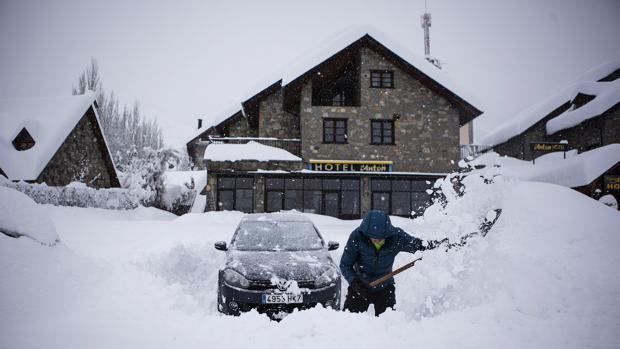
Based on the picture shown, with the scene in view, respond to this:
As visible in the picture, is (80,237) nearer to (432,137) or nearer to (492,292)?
(492,292)

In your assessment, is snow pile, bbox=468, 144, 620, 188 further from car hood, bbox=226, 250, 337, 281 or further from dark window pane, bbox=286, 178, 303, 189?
car hood, bbox=226, 250, 337, 281

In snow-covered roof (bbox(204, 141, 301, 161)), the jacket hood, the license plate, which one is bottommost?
the license plate

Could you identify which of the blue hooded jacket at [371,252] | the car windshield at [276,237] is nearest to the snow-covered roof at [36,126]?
the car windshield at [276,237]

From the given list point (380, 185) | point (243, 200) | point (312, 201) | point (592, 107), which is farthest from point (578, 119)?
point (243, 200)

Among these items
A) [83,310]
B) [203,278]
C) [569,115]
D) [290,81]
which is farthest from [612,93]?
[83,310]

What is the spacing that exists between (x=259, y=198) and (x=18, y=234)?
13540mm

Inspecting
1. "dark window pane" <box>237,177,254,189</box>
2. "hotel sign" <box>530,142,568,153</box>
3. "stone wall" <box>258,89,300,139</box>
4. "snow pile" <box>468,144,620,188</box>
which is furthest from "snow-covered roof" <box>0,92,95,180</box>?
"hotel sign" <box>530,142,568,153</box>

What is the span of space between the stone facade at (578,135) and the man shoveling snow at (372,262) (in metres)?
18.8

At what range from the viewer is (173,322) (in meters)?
3.50

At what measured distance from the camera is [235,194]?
17.7 meters

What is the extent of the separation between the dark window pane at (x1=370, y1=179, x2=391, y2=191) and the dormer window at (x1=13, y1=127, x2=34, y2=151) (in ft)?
63.7

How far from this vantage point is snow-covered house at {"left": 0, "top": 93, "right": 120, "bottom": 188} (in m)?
17.8

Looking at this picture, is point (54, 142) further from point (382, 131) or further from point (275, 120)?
point (382, 131)

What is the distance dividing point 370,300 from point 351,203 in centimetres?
1412
